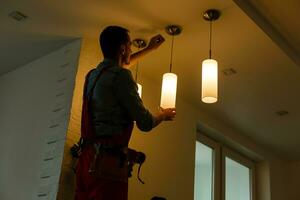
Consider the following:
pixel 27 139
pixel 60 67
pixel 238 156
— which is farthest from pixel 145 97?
pixel 238 156

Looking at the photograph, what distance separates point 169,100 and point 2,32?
1.20m

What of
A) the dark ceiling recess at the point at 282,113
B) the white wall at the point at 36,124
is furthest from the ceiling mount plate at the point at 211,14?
the dark ceiling recess at the point at 282,113

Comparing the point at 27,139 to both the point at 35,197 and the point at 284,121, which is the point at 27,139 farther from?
the point at 284,121

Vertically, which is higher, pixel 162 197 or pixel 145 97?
pixel 145 97

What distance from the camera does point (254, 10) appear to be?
231 cm

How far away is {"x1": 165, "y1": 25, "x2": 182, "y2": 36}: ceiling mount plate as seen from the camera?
2410 millimetres

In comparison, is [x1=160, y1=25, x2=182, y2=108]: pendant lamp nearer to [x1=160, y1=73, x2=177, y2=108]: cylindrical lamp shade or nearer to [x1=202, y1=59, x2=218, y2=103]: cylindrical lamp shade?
[x1=160, y1=73, x2=177, y2=108]: cylindrical lamp shade

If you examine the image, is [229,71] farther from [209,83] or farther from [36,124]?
[36,124]

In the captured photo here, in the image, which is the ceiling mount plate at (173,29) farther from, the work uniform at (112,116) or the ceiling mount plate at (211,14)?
the work uniform at (112,116)

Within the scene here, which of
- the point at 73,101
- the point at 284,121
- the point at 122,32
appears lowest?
the point at 73,101

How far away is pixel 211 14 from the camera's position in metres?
2.25

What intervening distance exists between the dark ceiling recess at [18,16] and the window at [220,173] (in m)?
1.94

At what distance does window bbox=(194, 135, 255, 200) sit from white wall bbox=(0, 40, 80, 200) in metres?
1.57

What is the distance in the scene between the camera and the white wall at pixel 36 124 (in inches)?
91.7
